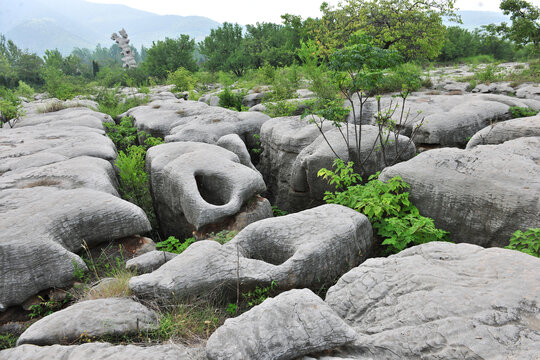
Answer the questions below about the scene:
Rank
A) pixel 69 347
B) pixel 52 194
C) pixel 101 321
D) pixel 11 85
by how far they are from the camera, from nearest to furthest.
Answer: pixel 69 347 → pixel 101 321 → pixel 52 194 → pixel 11 85

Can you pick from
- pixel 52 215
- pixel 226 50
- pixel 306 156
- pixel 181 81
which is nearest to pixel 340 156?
pixel 306 156

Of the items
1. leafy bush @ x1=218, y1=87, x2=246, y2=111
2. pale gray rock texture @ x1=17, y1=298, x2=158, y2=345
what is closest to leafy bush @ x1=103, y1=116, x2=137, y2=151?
leafy bush @ x1=218, y1=87, x2=246, y2=111

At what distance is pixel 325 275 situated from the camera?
14.2ft

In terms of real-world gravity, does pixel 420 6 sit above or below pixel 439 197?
above

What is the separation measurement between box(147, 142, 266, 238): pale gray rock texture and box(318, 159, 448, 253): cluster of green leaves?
1.93 metres

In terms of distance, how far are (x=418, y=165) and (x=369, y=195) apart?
105 centimetres

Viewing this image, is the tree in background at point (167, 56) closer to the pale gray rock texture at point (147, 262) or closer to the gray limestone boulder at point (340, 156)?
the gray limestone boulder at point (340, 156)

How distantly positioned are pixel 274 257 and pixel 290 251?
0.31 metres

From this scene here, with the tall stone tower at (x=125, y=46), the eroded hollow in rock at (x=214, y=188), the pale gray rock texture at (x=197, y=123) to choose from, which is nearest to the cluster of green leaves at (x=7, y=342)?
the eroded hollow in rock at (x=214, y=188)

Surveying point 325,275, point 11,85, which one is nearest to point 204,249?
point 325,275

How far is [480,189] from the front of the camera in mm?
4914

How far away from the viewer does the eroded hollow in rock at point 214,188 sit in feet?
21.8

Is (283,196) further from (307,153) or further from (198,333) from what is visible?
(198,333)

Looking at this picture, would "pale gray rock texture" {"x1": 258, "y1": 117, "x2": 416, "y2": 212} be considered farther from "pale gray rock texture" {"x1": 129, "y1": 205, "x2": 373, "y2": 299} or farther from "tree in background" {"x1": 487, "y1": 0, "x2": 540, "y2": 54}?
"tree in background" {"x1": 487, "y1": 0, "x2": 540, "y2": 54}
